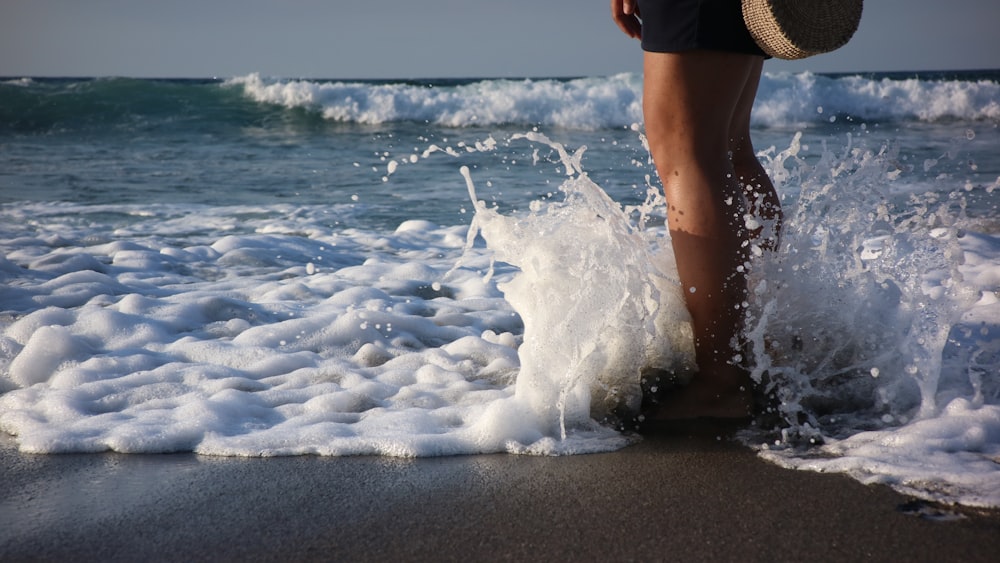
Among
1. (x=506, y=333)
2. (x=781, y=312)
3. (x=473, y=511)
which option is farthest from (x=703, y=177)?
(x=506, y=333)

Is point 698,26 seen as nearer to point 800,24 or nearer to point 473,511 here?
point 800,24

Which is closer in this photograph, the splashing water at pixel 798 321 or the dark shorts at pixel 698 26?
the dark shorts at pixel 698 26

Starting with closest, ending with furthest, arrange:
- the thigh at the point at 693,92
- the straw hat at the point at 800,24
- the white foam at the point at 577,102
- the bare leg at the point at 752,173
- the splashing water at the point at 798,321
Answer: the straw hat at the point at 800,24 → the thigh at the point at 693,92 → the splashing water at the point at 798,321 → the bare leg at the point at 752,173 → the white foam at the point at 577,102

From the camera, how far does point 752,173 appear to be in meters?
2.20

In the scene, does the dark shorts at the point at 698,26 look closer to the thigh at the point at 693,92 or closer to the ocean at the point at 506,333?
the thigh at the point at 693,92

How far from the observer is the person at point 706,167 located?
1.79 metres

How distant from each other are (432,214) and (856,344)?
12.8ft

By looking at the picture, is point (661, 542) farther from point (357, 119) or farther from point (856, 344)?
point (357, 119)

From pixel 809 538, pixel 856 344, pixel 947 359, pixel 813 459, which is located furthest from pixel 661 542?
pixel 947 359

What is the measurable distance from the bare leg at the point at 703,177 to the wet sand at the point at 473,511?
0.31 m

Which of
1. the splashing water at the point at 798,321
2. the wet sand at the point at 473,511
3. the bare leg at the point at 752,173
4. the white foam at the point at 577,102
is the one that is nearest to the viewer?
the wet sand at the point at 473,511

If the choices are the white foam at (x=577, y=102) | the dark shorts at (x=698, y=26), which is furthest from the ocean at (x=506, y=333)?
the white foam at (x=577, y=102)

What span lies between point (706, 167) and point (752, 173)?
35 cm

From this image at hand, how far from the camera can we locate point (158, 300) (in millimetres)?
3180
